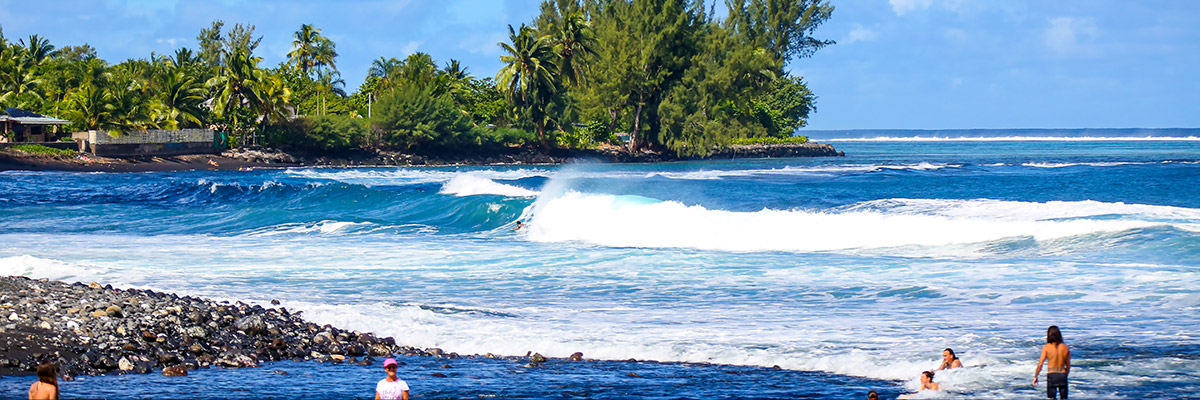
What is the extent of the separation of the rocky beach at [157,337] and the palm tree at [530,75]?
2640 inches

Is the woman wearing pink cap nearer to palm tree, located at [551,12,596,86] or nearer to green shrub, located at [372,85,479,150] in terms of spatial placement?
green shrub, located at [372,85,479,150]

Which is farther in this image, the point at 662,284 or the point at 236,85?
the point at 236,85

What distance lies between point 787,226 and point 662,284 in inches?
322

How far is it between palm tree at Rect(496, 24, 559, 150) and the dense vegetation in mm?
114

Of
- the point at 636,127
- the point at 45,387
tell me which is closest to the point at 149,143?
the point at 636,127

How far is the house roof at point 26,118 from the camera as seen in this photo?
60812mm

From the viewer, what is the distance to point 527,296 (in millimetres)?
15984

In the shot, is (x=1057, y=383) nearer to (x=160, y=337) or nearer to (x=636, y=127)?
(x=160, y=337)

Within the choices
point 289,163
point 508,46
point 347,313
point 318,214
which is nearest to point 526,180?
point 318,214

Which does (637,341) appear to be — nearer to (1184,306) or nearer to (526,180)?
(1184,306)

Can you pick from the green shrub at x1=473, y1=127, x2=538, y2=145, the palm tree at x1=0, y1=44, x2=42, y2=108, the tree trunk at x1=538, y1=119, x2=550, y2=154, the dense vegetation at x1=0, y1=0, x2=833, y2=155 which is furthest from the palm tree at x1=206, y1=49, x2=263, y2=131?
the tree trunk at x1=538, y1=119, x2=550, y2=154

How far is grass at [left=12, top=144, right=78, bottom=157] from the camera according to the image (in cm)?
6003

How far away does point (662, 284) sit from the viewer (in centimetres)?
1728

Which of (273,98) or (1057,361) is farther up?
(273,98)
